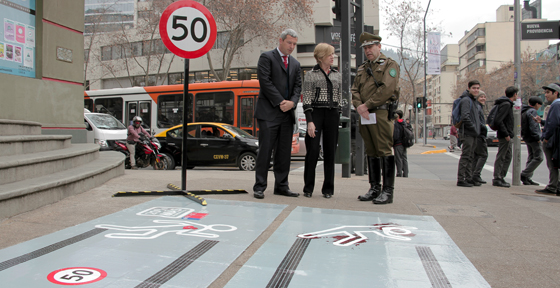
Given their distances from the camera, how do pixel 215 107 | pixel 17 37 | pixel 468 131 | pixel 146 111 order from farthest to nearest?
pixel 146 111 < pixel 215 107 < pixel 468 131 < pixel 17 37

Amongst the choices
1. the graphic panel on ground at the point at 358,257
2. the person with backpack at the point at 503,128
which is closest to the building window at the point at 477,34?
the person with backpack at the point at 503,128

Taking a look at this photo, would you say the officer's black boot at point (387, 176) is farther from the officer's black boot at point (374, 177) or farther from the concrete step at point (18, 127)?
the concrete step at point (18, 127)

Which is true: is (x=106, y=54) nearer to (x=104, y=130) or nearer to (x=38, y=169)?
(x=104, y=130)

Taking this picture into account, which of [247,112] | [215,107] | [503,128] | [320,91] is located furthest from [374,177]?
[215,107]

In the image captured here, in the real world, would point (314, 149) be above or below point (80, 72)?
below

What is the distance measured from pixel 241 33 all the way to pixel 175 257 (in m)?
26.2

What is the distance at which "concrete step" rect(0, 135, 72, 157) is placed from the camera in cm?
472

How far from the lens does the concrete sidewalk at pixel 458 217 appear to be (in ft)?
9.14

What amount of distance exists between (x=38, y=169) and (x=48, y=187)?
63cm

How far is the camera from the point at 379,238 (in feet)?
11.1

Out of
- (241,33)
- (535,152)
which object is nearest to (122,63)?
(241,33)

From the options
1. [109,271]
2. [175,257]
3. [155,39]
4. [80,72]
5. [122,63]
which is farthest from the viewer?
[122,63]

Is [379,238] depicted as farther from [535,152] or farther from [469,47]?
[469,47]

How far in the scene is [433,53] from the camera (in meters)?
30.9
